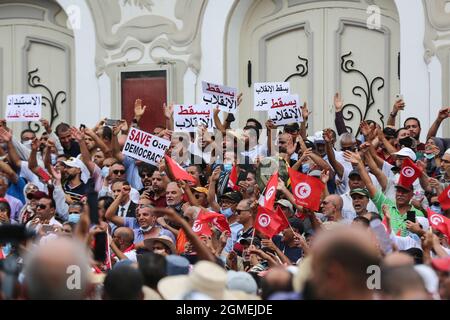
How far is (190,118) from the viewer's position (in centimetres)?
1449

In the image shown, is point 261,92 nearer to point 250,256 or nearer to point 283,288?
point 250,256

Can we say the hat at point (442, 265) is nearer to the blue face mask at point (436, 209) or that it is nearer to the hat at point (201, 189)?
the blue face mask at point (436, 209)

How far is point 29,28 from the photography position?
62.2 feet

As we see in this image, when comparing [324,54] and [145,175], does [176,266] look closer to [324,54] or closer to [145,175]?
[145,175]

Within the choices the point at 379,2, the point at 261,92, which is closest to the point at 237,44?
the point at 379,2

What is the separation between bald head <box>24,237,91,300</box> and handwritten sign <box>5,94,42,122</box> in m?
9.76

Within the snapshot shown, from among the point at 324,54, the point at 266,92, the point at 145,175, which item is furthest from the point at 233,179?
the point at 324,54

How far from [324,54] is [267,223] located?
6853 millimetres

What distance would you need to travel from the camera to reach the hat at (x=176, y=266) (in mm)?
7336

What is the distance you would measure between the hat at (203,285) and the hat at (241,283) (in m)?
0.37

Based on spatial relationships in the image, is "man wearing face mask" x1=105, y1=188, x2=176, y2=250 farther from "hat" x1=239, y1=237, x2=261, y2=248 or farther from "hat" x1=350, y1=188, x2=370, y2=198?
"hat" x1=350, y1=188, x2=370, y2=198

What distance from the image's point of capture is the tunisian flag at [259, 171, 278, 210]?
10876mm

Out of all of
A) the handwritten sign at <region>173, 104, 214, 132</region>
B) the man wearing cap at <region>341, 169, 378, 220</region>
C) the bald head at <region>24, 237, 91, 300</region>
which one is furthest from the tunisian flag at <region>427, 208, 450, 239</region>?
the handwritten sign at <region>173, 104, 214, 132</region>
